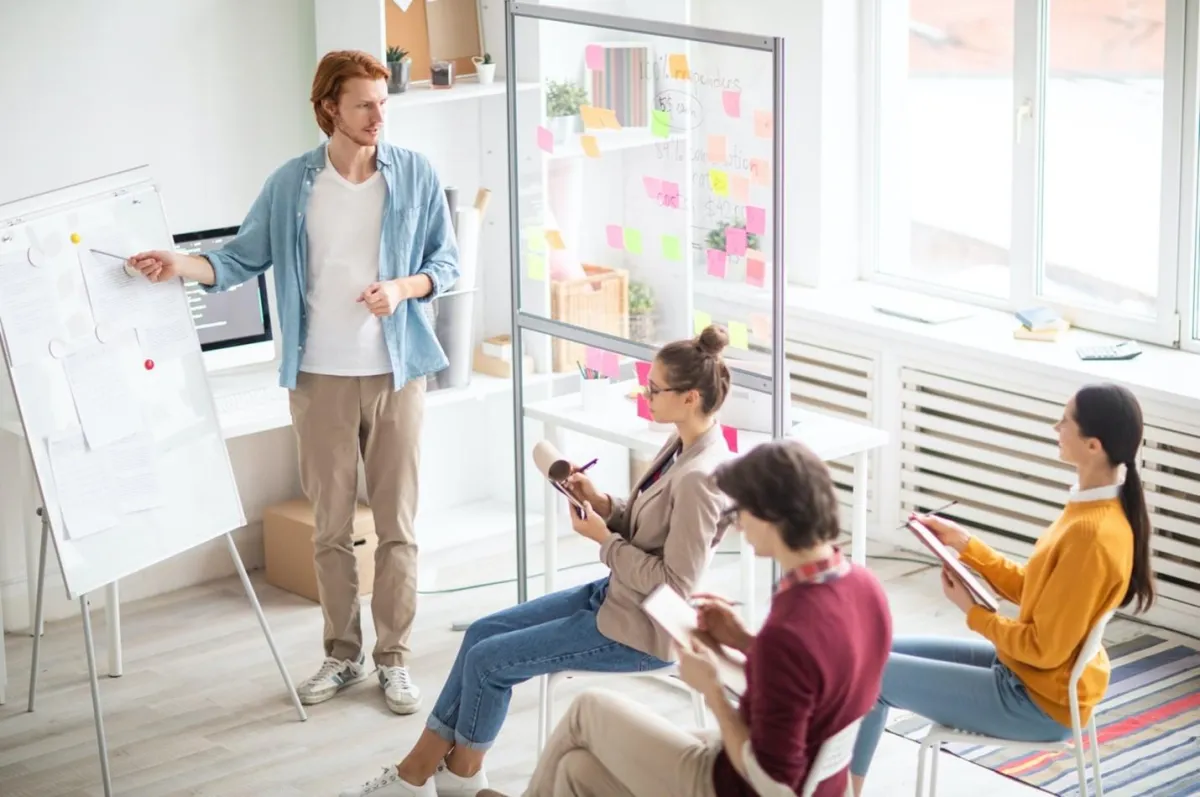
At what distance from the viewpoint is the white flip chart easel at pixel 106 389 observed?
3520 mm

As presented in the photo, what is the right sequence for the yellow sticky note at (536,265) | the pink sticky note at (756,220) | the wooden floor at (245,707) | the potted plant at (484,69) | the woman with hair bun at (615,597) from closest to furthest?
the woman with hair bun at (615,597) → the pink sticky note at (756,220) → the wooden floor at (245,707) → the yellow sticky note at (536,265) → the potted plant at (484,69)

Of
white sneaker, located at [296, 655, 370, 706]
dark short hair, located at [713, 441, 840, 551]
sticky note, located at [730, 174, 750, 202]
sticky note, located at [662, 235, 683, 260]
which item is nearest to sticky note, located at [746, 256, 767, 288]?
sticky note, located at [730, 174, 750, 202]

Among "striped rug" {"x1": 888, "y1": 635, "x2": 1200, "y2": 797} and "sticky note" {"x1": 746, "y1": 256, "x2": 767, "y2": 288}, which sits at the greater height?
"sticky note" {"x1": 746, "y1": 256, "x2": 767, "y2": 288}

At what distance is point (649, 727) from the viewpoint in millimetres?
2785

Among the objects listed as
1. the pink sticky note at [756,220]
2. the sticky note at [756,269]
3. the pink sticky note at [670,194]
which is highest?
the pink sticky note at [670,194]

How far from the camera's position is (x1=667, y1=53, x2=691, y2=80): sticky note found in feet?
12.1

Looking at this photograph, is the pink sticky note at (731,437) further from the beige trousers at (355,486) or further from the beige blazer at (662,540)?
the beige trousers at (355,486)

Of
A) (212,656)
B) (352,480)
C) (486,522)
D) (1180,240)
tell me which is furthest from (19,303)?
(1180,240)

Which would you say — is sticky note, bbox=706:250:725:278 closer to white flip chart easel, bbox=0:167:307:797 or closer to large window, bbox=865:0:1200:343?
white flip chart easel, bbox=0:167:307:797

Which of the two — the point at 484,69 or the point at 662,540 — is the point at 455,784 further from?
the point at 484,69

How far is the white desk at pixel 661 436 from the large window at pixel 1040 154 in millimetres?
1206

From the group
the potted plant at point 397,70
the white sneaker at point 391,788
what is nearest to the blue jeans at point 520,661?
the white sneaker at point 391,788

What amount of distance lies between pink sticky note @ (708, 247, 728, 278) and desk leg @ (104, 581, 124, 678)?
1.77 m

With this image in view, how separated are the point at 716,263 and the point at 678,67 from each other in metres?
0.46
